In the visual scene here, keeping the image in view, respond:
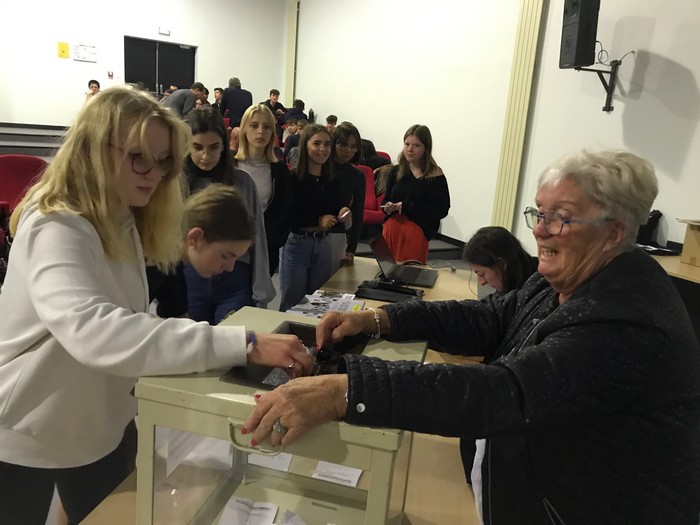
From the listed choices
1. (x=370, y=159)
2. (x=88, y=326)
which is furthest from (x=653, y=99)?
(x=88, y=326)

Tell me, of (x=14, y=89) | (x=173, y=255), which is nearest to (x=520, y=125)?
(x=173, y=255)

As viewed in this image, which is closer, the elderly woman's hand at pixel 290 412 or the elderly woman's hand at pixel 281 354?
the elderly woman's hand at pixel 290 412

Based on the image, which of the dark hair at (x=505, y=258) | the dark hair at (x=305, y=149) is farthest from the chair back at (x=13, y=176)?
the dark hair at (x=505, y=258)

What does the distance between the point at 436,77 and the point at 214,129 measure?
186 inches

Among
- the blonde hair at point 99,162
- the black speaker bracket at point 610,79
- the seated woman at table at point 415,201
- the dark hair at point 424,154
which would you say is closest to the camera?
the blonde hair at point 99,162

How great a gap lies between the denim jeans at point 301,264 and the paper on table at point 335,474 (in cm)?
183

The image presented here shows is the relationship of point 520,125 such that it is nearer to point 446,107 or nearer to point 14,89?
point 446,107

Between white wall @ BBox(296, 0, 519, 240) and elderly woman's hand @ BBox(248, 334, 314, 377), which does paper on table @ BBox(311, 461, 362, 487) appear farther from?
white wall @ BBox(296, 0, 519, 240)

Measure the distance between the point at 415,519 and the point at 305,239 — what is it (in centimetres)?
189

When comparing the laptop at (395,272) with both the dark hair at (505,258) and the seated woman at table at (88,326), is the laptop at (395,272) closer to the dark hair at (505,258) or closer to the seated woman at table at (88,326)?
the dark hair at (505,258)

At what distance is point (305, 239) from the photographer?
2.88 meters

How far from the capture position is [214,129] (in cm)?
229

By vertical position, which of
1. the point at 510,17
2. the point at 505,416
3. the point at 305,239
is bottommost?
the point at 305,239

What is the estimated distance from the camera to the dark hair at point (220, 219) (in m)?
1.57
